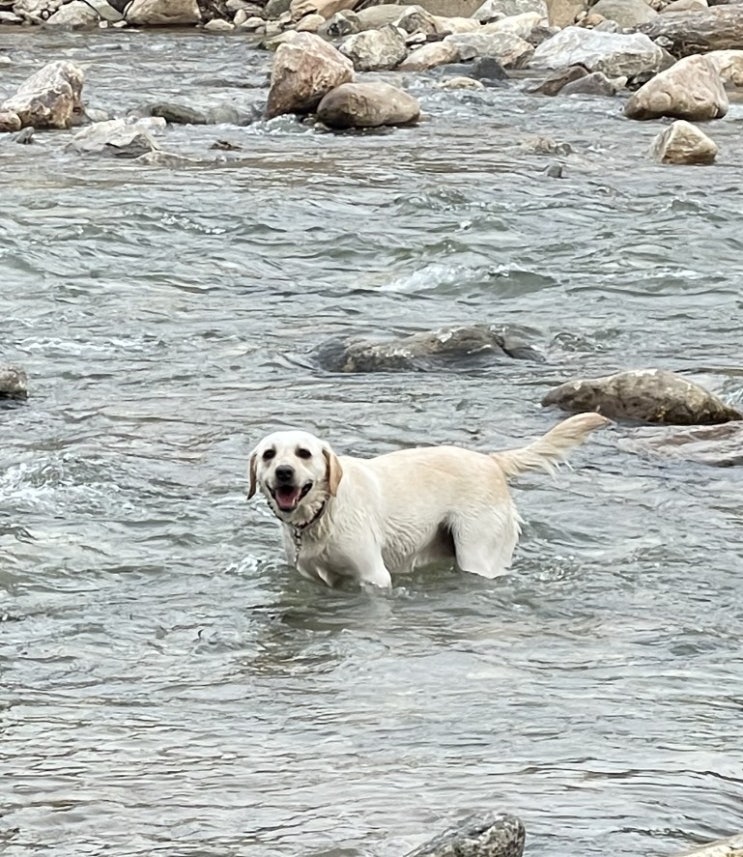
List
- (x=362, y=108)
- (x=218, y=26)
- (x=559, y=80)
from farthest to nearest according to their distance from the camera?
(x=218, y=26) → (x=559, y=80) → (x=362, y=108)

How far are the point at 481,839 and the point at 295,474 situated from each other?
305cm

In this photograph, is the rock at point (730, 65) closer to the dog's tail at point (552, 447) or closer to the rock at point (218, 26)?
the rock at point (218, 26)

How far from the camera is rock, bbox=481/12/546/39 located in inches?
1107

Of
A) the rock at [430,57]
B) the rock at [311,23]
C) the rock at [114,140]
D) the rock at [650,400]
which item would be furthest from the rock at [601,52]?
the rock at [650,400]

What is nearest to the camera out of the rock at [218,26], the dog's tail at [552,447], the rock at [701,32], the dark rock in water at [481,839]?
the dark rock in water at [481,839]

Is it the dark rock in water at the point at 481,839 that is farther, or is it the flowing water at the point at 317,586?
the flowing water at the point at 317,586

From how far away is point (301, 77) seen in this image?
21.0 m

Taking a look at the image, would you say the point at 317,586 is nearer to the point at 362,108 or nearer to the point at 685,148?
the point at 685,148

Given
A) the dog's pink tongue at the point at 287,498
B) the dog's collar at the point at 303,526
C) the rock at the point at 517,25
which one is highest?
the rock at the point at 517,25

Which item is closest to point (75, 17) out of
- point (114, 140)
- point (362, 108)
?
point (362, 108)

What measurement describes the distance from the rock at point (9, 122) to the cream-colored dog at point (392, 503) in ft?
41.4

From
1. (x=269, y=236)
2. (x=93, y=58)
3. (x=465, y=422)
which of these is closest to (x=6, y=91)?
(x=93, y=58)

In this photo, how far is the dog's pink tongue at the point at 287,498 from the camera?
7.31 meters

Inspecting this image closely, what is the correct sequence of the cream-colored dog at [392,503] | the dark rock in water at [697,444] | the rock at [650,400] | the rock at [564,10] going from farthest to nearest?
the rock at [564,10] → the rock at [650,400] → the dark rock in water at [697,444] → the cream-colored dog at [392,503]
